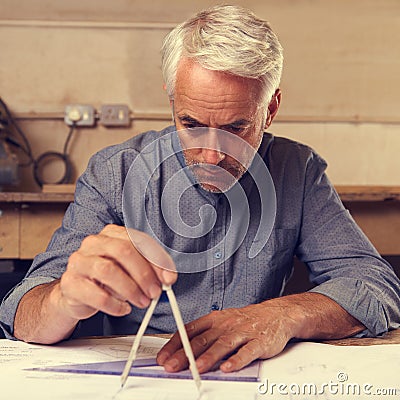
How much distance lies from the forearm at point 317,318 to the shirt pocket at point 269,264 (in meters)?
0.25

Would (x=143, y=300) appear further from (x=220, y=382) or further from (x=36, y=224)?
(x=36, y=224)

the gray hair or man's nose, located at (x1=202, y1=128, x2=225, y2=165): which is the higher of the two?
the gray hair

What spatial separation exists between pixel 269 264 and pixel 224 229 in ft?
0.39

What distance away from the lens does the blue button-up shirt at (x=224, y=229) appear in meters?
1.31

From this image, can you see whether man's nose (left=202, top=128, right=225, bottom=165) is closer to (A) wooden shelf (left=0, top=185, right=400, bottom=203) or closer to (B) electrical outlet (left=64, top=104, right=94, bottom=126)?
(A) wooden shelf (left=0, top=185, right=400, bottom=203)

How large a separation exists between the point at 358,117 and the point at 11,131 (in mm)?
1433

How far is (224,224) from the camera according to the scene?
1.40 meters

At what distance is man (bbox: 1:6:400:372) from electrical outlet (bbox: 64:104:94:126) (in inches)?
52.4

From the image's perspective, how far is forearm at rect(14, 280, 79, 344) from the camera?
37.8 inches

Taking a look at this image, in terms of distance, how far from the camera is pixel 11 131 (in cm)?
276

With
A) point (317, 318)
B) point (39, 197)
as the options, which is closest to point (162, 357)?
point (317, 318)

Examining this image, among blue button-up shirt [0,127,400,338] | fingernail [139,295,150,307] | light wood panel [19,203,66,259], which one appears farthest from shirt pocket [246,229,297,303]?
light wood panel [19,203,66,259]

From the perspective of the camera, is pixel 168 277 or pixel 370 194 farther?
pixel 370 194

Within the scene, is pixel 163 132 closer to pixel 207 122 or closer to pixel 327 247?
pixel 207 122
